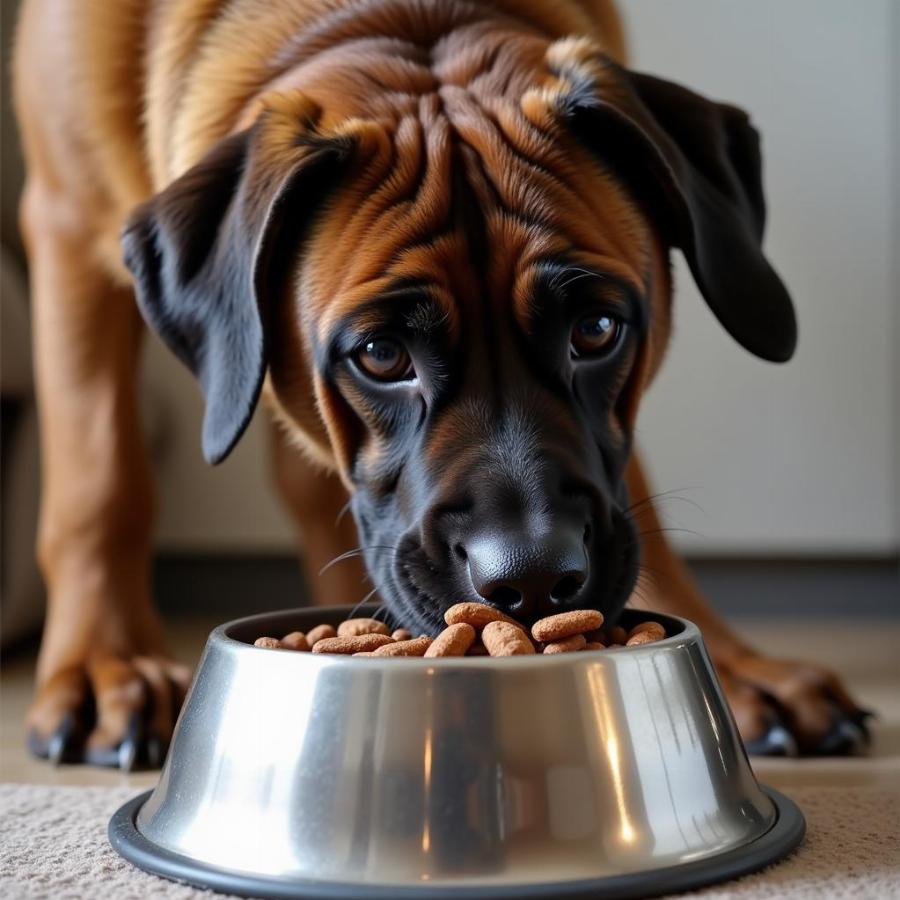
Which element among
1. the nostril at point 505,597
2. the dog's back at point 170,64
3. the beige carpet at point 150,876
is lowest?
the beige carpet at point 150,876

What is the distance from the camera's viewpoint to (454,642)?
118 centimetres

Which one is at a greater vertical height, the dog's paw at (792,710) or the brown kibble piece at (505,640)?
the brown kibble piece at (505,640)

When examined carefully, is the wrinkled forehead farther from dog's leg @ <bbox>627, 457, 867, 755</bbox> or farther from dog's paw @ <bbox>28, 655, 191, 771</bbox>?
dog's paw @ <bbox>28, 655, 191, 771</bbox>

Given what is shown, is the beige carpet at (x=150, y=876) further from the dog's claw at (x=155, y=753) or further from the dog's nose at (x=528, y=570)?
the dog's nose at (x=528, y=570)

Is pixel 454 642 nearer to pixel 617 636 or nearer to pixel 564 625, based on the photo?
pixel 564 625

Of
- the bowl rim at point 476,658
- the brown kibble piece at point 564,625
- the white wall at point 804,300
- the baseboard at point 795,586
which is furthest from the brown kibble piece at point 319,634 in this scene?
the baseboard at point 795,586

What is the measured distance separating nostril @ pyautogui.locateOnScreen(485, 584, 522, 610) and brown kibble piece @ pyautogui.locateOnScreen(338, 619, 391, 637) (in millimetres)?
160

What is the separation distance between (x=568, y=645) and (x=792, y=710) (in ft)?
2.10

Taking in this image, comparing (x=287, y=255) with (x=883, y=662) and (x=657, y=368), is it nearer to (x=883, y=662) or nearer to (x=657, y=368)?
(x=657, y=368)

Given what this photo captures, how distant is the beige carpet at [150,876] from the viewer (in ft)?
3.55

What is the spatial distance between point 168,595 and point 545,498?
7.76 ft

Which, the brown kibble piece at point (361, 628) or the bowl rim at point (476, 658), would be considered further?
the brown kibble piece at point (361, 628)

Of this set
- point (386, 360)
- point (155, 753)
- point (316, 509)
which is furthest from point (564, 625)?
point (316, 509)

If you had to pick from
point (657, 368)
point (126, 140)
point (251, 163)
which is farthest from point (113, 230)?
point (657, 368)
